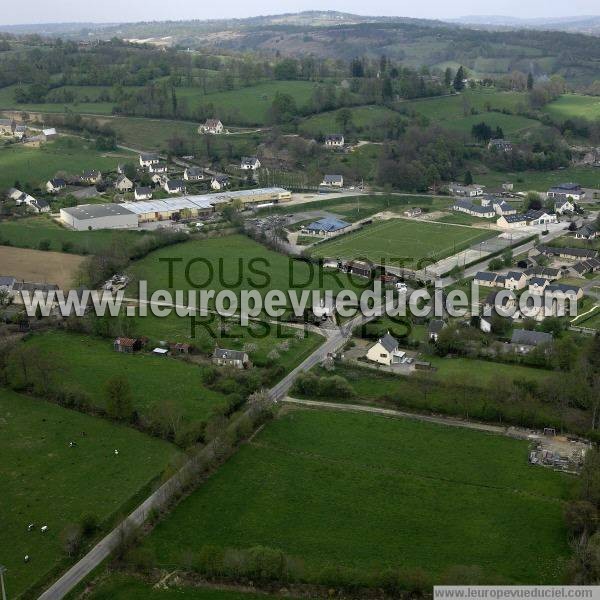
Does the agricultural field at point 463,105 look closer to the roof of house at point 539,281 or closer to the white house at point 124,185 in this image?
the white house at point 124,185

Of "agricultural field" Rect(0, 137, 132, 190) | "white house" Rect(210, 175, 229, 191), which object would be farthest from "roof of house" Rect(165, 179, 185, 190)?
"agricultural field" Rect(0, 137, 132, 190)

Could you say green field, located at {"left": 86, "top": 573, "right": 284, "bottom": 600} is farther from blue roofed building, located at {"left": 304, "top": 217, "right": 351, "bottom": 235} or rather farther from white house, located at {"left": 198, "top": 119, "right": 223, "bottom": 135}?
white house, located at {"left": 198, "top": 119, "right": 223, "bottom": 135}

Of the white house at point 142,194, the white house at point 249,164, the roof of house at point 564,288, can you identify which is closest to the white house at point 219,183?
the white house at point 249,164

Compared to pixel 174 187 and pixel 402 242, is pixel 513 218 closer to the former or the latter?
pixel 402 242

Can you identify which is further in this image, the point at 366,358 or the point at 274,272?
the point at 274,272

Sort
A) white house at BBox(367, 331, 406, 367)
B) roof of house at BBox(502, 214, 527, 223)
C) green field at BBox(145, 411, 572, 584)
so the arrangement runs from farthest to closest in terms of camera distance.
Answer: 1. roof of house at BBox(502, 214, 527, 223)
2. white house at BBox(367, 331, 406, 367)
3. green field at BBox(145, 411, 572, 584)

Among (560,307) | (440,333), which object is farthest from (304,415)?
(560,307)

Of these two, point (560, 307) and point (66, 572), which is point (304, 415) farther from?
point (560, 307)

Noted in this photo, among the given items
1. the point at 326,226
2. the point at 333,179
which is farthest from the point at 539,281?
the point at 333,179
